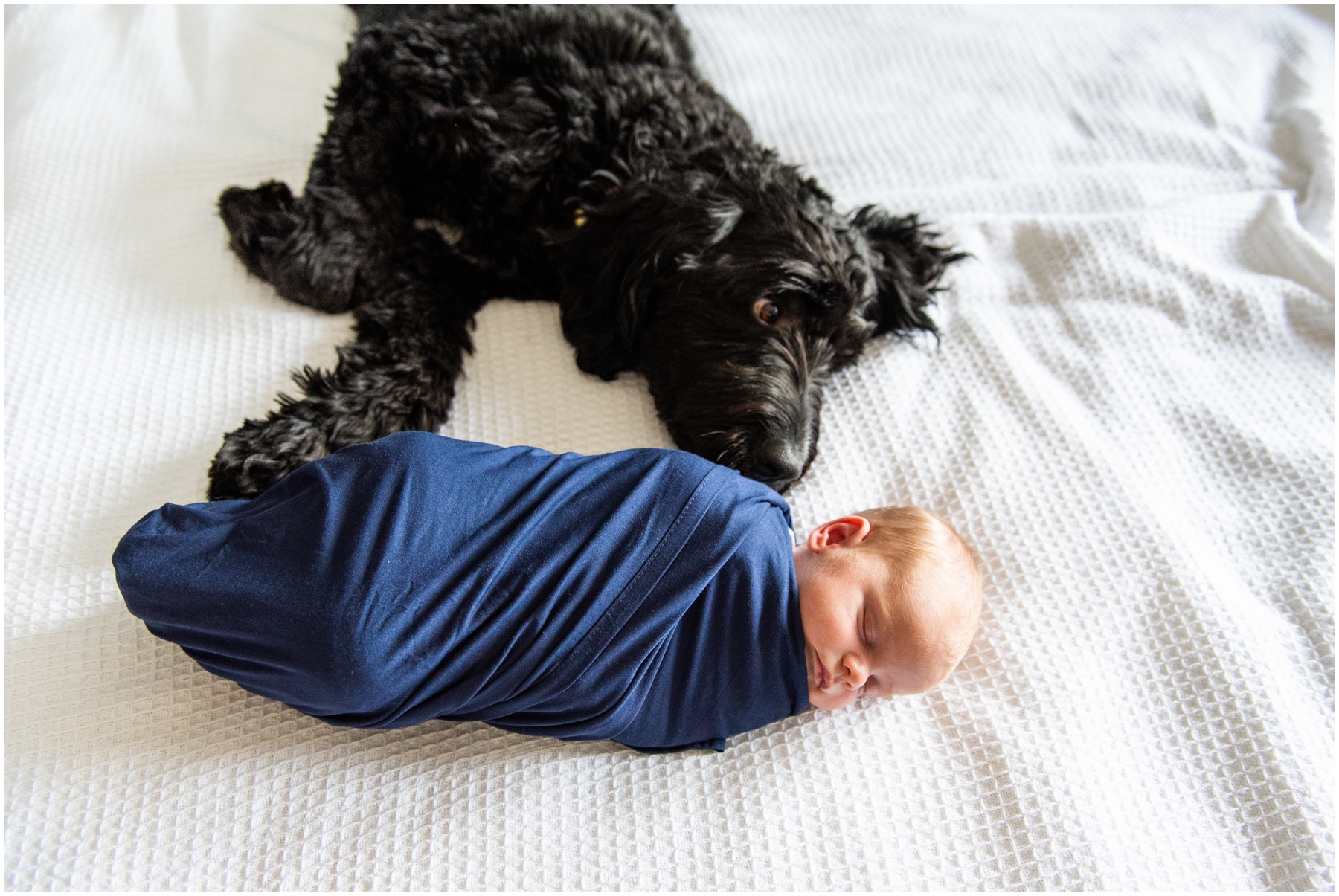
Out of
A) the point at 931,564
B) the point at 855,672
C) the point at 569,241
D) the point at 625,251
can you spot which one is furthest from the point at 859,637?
the point at 569,241

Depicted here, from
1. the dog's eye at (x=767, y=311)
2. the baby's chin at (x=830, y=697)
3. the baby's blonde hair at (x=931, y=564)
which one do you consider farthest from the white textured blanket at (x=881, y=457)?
the dog's eye at (x=767, y=311)

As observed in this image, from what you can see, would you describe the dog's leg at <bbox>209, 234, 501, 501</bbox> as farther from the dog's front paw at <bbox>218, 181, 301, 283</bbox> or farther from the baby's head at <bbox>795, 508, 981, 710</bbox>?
the baby's head at <bbox>795, 508, 981, 710</bbox>

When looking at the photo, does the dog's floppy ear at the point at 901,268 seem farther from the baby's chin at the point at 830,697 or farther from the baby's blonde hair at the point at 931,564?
the baby's chin at the point at 830,697

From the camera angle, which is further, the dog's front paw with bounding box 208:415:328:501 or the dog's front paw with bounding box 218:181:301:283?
the dog's front paw with bounding box 218:181:301:283

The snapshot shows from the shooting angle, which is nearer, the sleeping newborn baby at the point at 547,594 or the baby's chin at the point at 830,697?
the sleeping newborn baby at the point at 547,594

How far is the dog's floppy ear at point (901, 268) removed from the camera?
1.99 m

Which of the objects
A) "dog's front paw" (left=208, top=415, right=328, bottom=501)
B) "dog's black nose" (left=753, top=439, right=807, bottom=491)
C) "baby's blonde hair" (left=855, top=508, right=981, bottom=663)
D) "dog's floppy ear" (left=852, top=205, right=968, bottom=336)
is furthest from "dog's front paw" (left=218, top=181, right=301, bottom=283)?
"baby's blonde hair" (left=855, top=508, right=981, bottom=663)

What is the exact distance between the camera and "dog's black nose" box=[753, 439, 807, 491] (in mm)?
1639

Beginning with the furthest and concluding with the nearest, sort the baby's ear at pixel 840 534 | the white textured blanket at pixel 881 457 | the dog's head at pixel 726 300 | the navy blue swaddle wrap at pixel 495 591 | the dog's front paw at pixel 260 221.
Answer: the dog's front paw at pixel 260 221 < the dog's head at pixel 726 300 < the baby's ear at pixel 840 534 < the white textured blanket at pixel 881 457 < the navy blue swaddle wrap at pixel 495 591

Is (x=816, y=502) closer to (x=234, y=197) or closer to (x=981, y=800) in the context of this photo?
(x=981, y=800)

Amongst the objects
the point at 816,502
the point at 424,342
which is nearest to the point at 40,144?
the point at 424,342

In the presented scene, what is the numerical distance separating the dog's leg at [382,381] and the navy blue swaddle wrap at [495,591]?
0.18 metres

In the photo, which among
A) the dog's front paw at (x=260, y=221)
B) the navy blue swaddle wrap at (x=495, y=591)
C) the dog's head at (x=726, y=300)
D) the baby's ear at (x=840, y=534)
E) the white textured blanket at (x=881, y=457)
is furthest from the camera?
the dog's front paw at (x=260, y=221)

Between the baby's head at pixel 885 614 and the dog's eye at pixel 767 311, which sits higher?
the dog's eye at pixel 767 311
